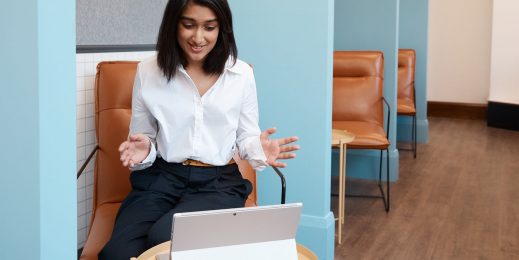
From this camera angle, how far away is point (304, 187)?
3.29 m

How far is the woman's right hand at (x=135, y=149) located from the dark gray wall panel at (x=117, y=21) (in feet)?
2.52

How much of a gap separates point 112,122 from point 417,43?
5.08 meters

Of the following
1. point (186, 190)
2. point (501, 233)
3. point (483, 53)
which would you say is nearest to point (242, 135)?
point (186, 190)

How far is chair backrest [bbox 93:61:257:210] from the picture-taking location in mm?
2617

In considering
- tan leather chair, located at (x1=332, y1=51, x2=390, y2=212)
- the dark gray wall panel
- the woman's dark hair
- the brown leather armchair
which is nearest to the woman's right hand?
the woman's dark hair

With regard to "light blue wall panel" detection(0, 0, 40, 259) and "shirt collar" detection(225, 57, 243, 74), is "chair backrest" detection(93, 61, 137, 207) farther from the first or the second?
"light blue wall panel" detection(0, 0, 40, 259)

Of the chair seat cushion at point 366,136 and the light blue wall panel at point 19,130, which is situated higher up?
the light blue wall panel at point 19,130

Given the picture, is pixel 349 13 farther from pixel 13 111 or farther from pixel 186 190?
pixel 13 111

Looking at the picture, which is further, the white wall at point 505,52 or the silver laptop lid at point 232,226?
the white wall at point 505,52

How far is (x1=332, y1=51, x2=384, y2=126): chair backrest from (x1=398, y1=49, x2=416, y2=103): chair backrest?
190cm

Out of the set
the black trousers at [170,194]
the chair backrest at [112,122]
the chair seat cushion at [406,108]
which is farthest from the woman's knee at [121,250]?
the chair seat cushion at [406,108]

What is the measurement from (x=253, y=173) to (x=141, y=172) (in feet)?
2.04

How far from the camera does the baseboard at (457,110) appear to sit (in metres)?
9.20

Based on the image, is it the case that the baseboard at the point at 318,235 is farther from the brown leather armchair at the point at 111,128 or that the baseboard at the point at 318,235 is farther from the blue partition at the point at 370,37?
the blue partition at the point at 370,37
